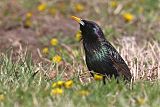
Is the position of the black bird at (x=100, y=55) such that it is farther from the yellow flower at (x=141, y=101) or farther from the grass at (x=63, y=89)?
the yellow flower at (x=141, y=101)

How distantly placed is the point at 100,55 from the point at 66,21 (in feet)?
14.4

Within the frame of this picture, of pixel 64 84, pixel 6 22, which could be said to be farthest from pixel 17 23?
pixel 64 84

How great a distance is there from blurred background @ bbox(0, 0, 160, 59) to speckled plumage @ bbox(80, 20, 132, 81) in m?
2.30

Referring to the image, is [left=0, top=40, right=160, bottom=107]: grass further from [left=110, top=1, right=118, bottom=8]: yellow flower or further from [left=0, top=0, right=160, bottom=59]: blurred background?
[left=110, top=1, right=118, bottom=8]: yellow flower

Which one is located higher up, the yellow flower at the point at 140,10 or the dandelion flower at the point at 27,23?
the yellow flower at the point at 140,10

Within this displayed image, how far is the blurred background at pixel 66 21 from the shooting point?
9953mm

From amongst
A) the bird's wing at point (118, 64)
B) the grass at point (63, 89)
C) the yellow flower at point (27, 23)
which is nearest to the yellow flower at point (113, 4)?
the yellow flower at point (27, 23)

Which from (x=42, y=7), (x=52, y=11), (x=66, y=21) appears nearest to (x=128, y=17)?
(x=66, y=21)

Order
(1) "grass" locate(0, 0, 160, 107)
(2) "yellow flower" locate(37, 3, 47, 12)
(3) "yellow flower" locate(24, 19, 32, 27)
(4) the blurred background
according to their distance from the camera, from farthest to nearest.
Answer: (2) "yellow flower" locate(37, 3, 47, 12), (3) "yellow flower" locate(24, 19, 32, 27), (4) the blurred background, (1) "grass" locate(0, 0, 160, 107)

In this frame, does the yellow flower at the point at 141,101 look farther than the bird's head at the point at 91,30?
No

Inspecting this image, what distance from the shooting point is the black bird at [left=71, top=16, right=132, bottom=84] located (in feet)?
22.1

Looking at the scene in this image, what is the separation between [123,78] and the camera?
6672mm

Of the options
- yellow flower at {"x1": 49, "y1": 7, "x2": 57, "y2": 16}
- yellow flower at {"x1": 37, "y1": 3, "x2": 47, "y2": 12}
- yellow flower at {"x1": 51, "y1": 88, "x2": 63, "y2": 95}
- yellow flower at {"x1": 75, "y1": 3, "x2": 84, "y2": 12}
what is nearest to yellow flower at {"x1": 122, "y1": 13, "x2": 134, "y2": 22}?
yellow flower at {"x1": 75, "y1": 3, "x2": 84, "y2": 12}

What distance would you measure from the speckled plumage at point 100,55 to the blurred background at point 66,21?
2304mm
